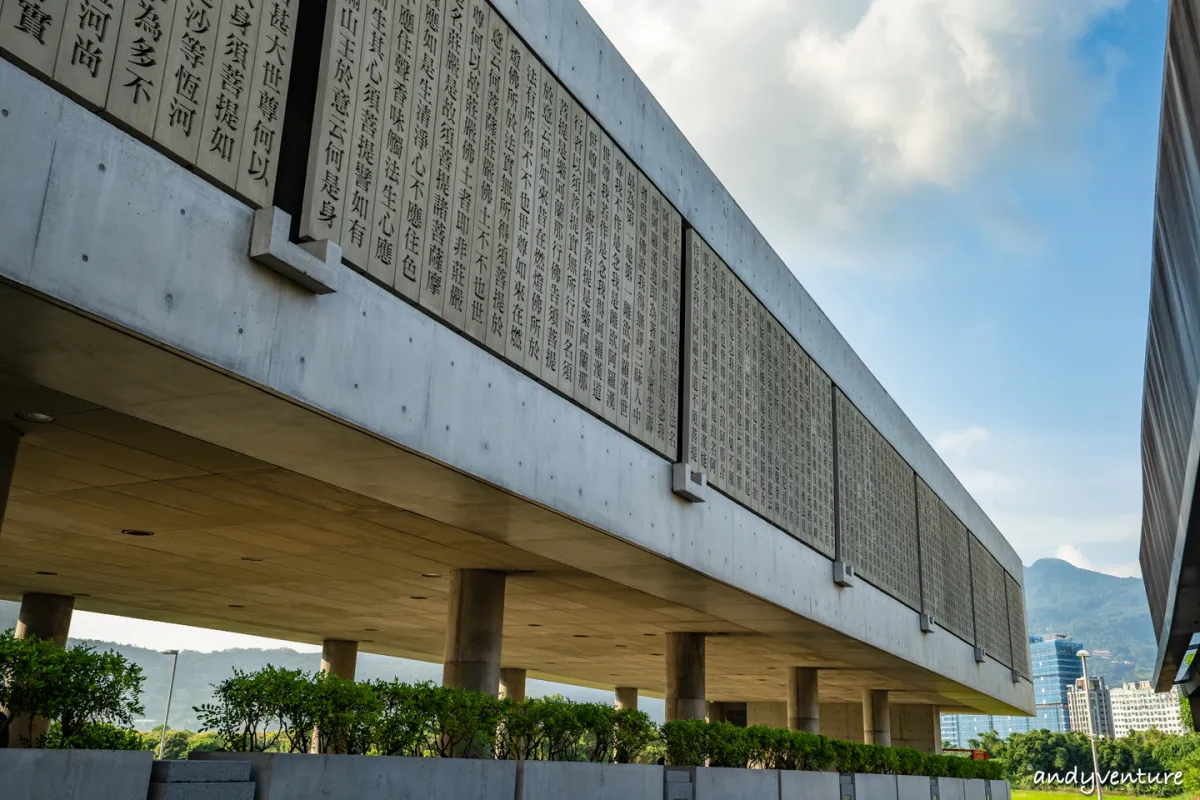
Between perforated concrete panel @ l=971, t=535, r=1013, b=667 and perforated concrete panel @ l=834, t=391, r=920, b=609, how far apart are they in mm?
7353

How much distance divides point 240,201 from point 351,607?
13.1 meters

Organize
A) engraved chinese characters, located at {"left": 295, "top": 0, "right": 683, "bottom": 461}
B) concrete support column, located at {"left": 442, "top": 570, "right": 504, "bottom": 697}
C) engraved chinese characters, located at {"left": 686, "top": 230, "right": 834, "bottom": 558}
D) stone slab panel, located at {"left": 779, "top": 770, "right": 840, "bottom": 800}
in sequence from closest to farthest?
engraved chinese characters, located at {"left": 295, "top": 0, "right": 683, "bottom": 461} → concrete support column, located at {"left": 442, "top": 570, "right": 504, "bottom": 697} → engraved chinese characters, located at {"left": 686, "top": 230, "right": 834, "bottom": 558} → stone slab panel, located at {"left": 779, "top": 770, "right": 840, "bottom": 800}

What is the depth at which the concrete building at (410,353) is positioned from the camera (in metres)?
5.86

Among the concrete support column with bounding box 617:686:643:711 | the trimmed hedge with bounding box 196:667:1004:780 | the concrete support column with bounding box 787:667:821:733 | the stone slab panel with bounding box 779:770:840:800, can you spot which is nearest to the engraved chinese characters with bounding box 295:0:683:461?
the trimmed hedge with bounding box 196:667:1004:780

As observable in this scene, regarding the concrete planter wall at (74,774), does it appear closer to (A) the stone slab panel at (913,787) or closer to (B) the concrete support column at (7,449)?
(B) the concrete support column at (7,449)

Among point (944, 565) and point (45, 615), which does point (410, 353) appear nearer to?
point (45, 615)

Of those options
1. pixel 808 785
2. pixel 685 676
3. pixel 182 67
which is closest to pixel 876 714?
pixel 685 676

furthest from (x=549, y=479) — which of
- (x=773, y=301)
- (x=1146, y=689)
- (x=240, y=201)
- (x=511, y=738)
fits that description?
(x=1146, y=689)

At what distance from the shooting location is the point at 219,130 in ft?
20.9

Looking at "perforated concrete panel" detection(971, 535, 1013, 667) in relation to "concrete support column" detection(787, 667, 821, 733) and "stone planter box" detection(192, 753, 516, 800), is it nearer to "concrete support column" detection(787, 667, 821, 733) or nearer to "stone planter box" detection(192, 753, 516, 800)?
"concrete support column" detection(787, 667, 821, 733)

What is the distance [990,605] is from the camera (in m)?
30.5

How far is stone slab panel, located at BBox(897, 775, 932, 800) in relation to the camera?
63.5ft

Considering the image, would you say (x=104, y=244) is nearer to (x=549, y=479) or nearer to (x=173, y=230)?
(x=173, y=230)

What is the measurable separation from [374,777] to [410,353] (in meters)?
3.17
